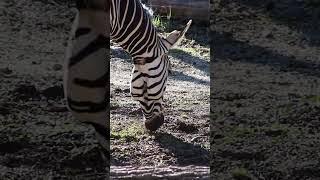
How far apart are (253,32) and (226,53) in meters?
0.09

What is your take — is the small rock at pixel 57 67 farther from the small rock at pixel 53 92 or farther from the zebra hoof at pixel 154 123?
the zebra hoof at pixel 154 123

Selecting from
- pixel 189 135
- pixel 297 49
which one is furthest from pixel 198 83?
pixel 297 49

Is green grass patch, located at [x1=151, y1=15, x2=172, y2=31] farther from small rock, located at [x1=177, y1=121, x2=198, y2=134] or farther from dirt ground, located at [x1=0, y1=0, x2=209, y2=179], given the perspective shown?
dirt ground, located at [x1=0, y1=0, x2=209, y2=179]

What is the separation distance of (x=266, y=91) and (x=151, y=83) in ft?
7.86

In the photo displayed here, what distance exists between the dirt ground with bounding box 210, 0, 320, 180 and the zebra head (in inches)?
93.6

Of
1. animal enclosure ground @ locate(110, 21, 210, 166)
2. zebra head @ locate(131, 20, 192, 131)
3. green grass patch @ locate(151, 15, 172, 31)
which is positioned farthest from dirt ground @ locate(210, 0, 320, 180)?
green grass patch @ locate(151, 15, 172, 31)

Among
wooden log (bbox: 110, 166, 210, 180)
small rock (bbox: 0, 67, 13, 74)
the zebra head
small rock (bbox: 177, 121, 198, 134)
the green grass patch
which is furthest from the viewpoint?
the green grass patch

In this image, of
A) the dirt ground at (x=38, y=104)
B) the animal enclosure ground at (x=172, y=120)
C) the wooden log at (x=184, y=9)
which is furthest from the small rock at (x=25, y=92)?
the wooden log at (x=184, y=9)

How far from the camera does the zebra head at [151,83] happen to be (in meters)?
4.15

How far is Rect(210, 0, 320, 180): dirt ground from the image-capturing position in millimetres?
1758

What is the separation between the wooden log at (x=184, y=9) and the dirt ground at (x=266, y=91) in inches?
243

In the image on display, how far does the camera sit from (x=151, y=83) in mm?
4148

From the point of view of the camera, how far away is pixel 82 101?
5.65 ft

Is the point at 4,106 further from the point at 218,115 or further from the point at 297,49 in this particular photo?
the point at 297,49
